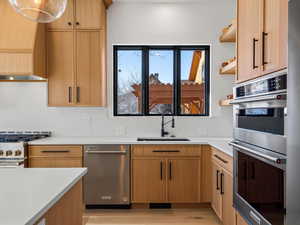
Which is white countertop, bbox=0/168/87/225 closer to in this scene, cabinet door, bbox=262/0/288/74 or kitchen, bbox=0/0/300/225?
kitchen, bbox=0/0/300/225

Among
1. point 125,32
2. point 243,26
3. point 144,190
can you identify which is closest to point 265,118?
point 243,26

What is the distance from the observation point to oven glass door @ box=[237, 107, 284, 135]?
4.26 feet

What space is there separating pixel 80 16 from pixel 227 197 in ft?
9.15

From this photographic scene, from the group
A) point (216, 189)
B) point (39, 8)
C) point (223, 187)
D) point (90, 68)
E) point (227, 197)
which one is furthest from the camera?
point (90, 68)

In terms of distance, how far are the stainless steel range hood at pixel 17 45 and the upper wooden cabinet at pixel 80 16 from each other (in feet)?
1.05

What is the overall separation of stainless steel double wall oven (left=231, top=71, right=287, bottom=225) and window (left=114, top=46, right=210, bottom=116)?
1814mm

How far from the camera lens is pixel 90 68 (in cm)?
342

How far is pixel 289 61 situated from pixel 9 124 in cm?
369

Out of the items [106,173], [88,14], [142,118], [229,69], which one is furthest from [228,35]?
[106,173]

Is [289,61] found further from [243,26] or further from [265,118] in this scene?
[243,26]

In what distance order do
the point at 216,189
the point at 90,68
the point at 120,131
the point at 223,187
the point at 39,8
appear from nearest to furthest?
1. the point at 39,8
2. the point at 223,187
3. the point at 216,189
4. the point at 90,68
5. the point at 120,131

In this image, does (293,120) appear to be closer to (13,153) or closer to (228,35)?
(228,35)

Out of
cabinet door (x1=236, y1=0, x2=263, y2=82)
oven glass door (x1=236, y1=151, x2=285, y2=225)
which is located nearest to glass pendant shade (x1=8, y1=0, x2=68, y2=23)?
cabinet door (x1=236, y1=0, x2=263, y2=82)

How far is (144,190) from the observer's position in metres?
3.17
